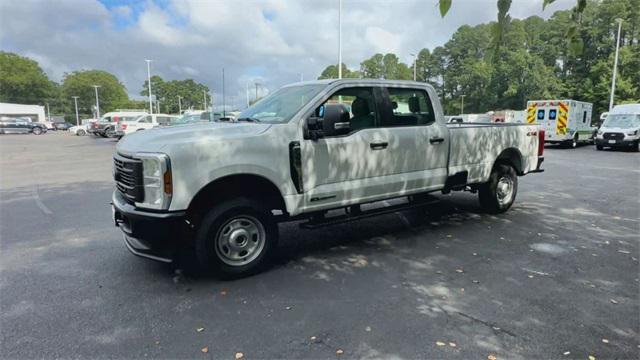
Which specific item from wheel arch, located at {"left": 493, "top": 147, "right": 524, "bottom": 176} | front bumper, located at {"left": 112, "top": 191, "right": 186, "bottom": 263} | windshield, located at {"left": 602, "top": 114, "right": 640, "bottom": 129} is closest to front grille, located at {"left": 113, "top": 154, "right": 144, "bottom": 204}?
front bumper, located at {"left": 112, "top": 191, "right": 186, "bottom": 263}

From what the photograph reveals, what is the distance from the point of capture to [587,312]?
3561mm

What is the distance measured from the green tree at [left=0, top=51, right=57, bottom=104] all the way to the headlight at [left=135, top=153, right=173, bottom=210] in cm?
11776

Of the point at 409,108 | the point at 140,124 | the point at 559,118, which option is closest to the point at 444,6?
the point at 409,108

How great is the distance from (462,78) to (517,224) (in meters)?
83.7

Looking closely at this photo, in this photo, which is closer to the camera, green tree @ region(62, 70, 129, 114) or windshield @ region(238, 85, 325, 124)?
windshield @ region(238, 85, 325, 124)

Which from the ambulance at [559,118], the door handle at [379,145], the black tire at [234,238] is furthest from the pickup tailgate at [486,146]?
the ambulance at [559,118]

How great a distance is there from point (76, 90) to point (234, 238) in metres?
129

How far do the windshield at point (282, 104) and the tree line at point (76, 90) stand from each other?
115615 mm

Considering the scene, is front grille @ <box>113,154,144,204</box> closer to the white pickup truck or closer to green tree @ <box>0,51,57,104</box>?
the white pickup truck

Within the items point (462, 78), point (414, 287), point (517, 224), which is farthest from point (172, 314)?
point (462, 78)

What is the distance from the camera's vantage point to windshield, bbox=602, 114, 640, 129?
822 inches

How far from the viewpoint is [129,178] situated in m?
4.01

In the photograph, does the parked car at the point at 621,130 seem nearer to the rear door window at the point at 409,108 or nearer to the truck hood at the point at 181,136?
the rear door window at the point at 409,108

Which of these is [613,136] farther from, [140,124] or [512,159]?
[140,124]
